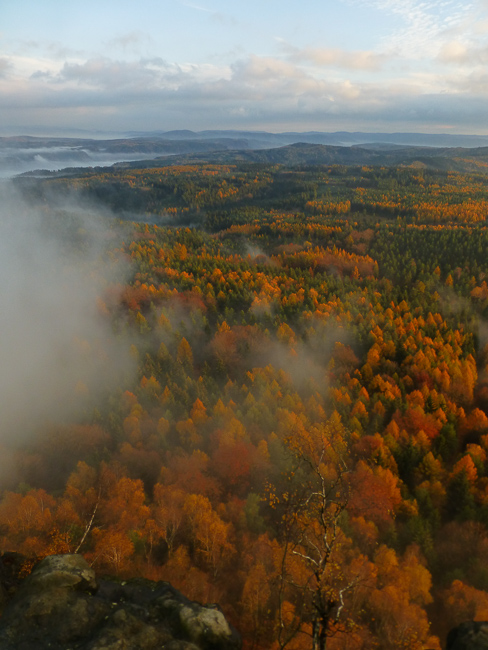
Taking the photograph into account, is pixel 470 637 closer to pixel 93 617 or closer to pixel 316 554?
pixel 93 617

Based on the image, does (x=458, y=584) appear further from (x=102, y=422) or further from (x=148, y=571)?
(x=102, y=422)

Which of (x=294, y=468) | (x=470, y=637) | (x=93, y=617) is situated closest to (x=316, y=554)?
(x=294, y=468)

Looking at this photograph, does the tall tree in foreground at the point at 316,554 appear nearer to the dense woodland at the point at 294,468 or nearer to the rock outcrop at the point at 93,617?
the dense woodland at the point at 294,468

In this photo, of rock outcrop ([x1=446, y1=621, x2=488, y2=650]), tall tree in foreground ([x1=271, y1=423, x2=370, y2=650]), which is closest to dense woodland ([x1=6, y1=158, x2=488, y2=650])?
tall tree in foreground ([x1=271, y1=423, x2=370, y2=650])

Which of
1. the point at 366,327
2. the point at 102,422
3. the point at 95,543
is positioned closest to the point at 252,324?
the point at 366,327

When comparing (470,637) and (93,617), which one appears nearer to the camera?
(470,637)

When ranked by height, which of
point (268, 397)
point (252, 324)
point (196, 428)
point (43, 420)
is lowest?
point (43, 420)
